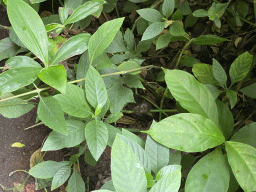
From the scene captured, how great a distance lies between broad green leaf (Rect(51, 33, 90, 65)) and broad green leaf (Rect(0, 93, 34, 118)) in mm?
363

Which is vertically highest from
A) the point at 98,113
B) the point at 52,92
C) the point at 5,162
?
the point at 98,113

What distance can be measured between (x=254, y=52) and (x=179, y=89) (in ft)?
2.50

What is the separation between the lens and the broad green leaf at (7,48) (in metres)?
1.04

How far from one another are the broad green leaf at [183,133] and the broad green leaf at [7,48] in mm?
872

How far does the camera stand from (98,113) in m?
0.78

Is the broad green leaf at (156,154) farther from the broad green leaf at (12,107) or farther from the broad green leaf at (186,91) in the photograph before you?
the broad green leaf at (12,107)

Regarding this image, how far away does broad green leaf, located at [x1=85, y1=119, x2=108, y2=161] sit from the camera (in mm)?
721

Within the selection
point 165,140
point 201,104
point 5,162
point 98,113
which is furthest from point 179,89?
point 5,162

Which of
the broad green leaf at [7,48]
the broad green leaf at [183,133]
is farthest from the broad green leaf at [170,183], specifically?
the broad green leaf at [7,48]

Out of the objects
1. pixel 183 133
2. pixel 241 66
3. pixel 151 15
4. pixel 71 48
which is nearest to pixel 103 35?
pixel 71 48

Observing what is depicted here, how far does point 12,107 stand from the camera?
0.92m

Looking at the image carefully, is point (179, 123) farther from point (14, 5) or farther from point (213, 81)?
point (14, 5)

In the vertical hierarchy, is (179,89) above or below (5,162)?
above

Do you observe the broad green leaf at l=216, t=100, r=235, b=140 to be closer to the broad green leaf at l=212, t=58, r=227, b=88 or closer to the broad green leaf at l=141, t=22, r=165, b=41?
the broad green leaf at l=212, t=58, r=227, b=88
